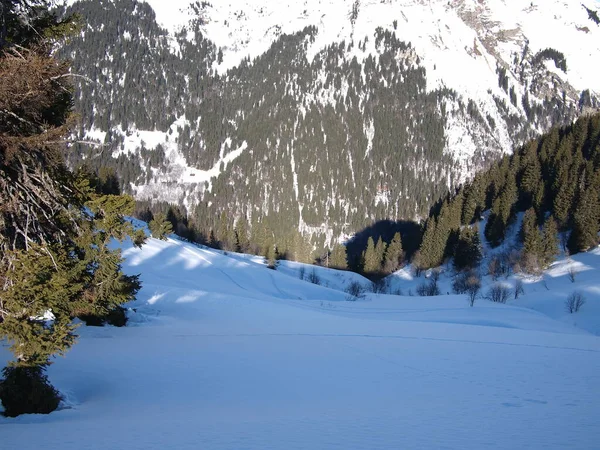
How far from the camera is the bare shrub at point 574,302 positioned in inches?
1380

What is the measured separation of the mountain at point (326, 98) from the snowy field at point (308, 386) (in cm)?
11155

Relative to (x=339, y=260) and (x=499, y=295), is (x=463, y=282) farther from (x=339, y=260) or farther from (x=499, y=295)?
(x=339, y=260)

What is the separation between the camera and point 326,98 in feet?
527

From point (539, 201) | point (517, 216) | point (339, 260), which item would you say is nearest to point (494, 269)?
point (517, 216)

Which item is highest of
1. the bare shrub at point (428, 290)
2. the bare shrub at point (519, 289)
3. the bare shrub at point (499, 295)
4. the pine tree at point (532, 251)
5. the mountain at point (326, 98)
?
the mountain at point (326, 98)

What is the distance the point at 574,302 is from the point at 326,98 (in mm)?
139439

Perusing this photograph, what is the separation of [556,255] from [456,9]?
168217 millimetres

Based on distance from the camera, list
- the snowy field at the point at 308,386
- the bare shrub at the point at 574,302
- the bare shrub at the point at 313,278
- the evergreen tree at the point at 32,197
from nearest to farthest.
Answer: the evergreen tree at the point at 32,197 → the snowy field at the point at 308,386 → the bare shrub at the point at 574,302 → the bare shrub at the point at 313,278

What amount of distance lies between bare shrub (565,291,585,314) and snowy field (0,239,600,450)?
2014 centimetres

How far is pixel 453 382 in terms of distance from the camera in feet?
35.3

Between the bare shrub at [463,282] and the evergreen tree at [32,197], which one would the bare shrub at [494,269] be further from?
the evergreen tree at [32,197]

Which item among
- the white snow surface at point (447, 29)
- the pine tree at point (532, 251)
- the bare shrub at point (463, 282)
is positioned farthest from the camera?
the white snow surface at point (447, 29)

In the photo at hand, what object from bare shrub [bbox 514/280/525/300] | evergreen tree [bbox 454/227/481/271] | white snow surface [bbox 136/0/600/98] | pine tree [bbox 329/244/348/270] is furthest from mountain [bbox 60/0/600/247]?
bare shrub [bbox 514/280/525/300]

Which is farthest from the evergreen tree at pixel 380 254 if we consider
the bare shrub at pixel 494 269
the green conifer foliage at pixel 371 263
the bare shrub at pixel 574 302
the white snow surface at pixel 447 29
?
the white snow surface at pixel 447 29
